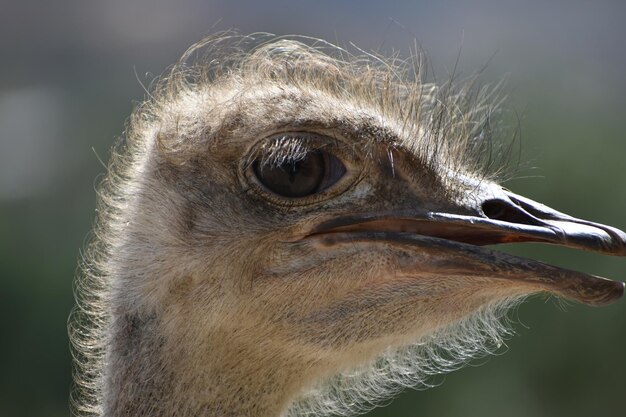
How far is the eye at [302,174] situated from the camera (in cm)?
271

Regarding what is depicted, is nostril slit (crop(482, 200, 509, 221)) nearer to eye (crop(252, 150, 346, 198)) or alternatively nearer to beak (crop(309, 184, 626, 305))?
beak (crop(309, 184, 626, 305))

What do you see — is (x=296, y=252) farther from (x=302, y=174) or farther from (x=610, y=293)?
(x=610, y=293)

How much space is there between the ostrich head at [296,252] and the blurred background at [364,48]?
1.30 meters

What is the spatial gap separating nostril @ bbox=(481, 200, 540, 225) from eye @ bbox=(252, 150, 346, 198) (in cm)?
36

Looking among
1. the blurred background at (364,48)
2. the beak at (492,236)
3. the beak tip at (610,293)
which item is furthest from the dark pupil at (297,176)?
the blurred background at (364,48)

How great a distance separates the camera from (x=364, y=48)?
7125 mm

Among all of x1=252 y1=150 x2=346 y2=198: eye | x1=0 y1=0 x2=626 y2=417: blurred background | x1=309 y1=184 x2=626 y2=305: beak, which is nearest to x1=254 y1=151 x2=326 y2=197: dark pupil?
x1=252 y1=150 x2=346 y2=198: eye

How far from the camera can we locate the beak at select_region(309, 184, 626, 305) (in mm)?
2512

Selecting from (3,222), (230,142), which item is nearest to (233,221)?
(230,142)

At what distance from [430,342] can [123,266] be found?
852 millimetres

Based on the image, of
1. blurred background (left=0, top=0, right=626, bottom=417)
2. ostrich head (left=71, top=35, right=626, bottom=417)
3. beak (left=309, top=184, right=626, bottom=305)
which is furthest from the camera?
blurred background (left=0, top=0, right=626, bottom=417)

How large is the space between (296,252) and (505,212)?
1.68ft

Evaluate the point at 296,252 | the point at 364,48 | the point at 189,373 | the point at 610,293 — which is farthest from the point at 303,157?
the point at 364,48

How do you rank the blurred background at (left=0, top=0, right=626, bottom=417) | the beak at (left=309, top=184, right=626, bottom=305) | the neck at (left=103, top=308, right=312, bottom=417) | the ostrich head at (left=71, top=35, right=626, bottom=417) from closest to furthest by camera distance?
the beak at (left=309, top=184, right=626, bottom=305) < the ostrich head at (left=71, top=35, right=626, bottom=417) < the neck at (left=103, top=308, right=312, bottom=417) < the blurred background at (left=0, top=0, right=626, bottom=417)
